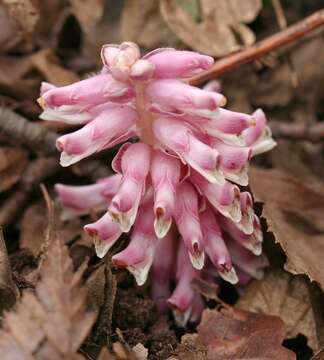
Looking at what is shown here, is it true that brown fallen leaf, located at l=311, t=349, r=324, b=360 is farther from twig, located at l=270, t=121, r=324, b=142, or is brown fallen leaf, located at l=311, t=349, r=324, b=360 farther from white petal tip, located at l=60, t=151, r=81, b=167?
twig, located at l=270, t=121, r=324, b=142

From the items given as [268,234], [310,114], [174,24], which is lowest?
[310,114]

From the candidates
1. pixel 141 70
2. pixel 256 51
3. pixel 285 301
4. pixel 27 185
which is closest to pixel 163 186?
pixel 141 70

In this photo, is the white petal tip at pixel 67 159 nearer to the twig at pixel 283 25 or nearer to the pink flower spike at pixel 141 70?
the pink flower spike at pixel 141 70

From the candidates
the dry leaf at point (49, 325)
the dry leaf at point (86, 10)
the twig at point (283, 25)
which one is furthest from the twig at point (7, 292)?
the twig at point (283, 25)

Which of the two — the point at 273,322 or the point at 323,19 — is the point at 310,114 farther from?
the point at 273,322

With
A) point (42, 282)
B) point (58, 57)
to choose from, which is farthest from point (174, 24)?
point (42, 282)

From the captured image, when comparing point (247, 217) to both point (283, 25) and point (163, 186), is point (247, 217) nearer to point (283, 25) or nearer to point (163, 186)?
point (163, 186)
